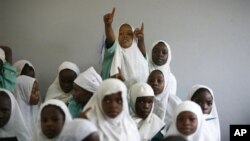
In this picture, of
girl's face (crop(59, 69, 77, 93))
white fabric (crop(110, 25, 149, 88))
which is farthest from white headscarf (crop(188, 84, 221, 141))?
girl's face (crop(59, 69, 77, 93))

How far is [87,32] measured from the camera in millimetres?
4805

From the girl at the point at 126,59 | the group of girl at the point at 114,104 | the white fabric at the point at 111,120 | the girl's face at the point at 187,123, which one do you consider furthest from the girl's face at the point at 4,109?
the girl's face at the point at 187,123

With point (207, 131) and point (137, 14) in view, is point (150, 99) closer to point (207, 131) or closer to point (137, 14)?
point (207, 131)

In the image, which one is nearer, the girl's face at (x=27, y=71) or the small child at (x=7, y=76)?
the small child at (x=7, y=76)

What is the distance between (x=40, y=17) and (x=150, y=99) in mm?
1856

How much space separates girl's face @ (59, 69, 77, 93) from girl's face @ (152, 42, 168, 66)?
2.45 feet

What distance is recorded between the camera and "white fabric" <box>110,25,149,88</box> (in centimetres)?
398

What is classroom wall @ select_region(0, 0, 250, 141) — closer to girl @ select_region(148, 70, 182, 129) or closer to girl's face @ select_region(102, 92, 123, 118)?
girl @ select_region(148, 70, 182, 129)

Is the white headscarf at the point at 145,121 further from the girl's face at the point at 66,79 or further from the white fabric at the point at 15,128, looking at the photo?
the white fabric at the point at 15,128

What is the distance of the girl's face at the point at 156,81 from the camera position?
3.78 metres

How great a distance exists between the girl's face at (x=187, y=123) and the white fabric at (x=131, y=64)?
0.90 meters

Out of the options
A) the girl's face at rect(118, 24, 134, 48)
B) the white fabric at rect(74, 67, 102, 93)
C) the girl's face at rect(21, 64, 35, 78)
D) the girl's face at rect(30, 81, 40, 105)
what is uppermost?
the girl's face at rect(118, 24, 134, 48)

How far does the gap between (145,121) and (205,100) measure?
1.73 feet

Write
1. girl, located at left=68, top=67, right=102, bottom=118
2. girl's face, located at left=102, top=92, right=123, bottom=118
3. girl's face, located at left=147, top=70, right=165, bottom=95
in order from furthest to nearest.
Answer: girl's face, located at left=147, top=70, right=165, bottom=95, girl, located at left=68, top=67, right=102, bottom=118, girl's face, located at left=102, top=92, right=123, bottom=118
